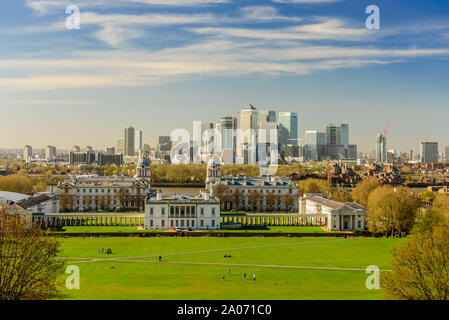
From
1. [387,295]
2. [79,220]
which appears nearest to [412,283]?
[387,295]

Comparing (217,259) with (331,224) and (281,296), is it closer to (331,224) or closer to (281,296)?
(281,296)

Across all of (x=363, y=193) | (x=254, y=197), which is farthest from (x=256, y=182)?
(x=363, y=193)

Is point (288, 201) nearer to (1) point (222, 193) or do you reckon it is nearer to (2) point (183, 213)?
(1) point (222, 193)

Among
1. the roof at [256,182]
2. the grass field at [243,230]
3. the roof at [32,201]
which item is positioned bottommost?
the grass field at [243,230]

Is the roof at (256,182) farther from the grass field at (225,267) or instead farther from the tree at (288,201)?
the grass field at (225,267)

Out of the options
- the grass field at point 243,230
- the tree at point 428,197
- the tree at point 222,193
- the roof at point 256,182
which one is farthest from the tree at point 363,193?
the tree at point 222,193
